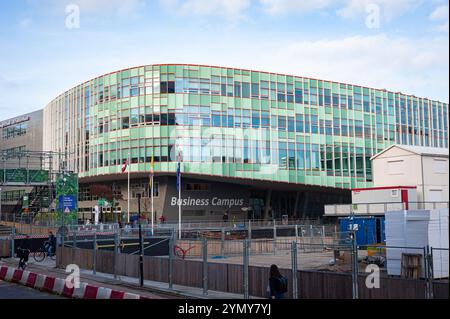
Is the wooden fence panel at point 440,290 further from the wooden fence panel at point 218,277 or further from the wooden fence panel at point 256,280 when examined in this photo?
the wooden fence panel at point 218,277

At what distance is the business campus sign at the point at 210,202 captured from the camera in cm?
6894

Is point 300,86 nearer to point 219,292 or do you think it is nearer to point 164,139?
point 164,139

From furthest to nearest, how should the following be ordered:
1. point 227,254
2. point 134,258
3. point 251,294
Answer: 1. point 227,254
2. point 134,258
3. point 251,294

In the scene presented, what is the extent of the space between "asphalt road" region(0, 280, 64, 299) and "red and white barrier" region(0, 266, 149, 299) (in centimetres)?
→ 29

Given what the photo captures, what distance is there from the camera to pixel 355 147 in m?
77.6

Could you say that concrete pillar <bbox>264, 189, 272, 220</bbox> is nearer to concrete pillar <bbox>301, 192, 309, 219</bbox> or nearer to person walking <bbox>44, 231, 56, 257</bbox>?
concrete pillar <bbox>301, 192, 309, 219</bbox>

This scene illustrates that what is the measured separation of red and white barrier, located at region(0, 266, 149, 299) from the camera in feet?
55.4

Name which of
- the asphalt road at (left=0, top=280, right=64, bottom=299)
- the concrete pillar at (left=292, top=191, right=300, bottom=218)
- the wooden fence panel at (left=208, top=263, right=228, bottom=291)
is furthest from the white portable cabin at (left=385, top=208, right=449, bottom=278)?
the concrete pillar at (left=292, top=191, right=300, bottom=218)

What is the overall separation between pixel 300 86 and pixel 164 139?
20399 millimetres

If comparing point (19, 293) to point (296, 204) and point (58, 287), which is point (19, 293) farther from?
point (296, 204)

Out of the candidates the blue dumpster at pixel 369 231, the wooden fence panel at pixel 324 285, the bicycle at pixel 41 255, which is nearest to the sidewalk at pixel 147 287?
the wooden fence panel at pixel 324 285

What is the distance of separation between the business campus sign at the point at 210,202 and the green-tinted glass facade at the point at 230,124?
5600 mm

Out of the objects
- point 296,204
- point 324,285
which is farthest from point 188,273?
point 296,204
